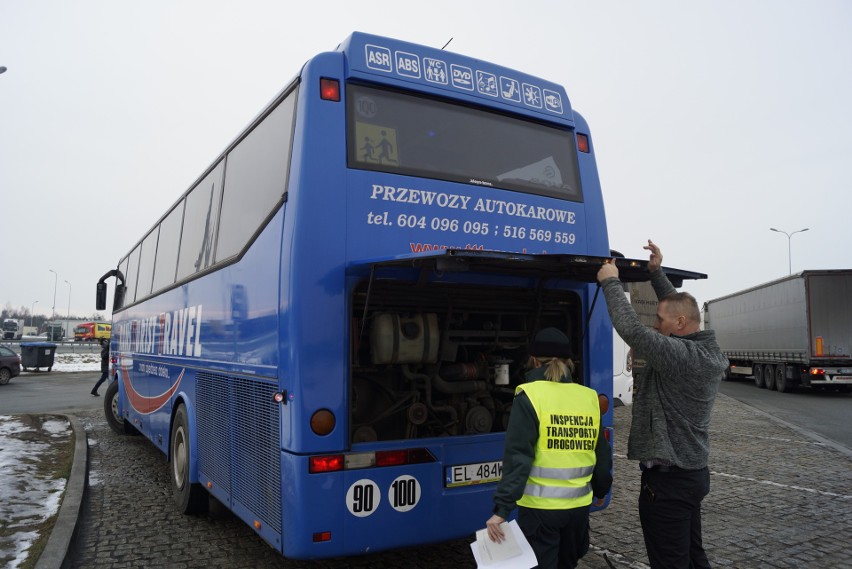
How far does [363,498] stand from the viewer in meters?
3.87

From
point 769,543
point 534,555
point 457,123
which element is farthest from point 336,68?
point 769,543

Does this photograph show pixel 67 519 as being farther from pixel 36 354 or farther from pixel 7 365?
pixel 36 354

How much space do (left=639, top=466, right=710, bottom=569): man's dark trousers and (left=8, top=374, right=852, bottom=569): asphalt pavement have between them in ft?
4.02

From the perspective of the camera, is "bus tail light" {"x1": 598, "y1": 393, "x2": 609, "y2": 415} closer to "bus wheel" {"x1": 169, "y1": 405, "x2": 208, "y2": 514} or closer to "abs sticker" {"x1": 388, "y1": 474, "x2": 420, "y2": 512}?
"abs sticker" {"x1": 388, "y1": 474, "x2": 420, "y2": 512}

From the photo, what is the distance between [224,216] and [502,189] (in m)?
2.52

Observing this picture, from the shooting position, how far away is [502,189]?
475 centimetres

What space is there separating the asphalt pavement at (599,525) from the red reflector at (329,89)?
2.96 m

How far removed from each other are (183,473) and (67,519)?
3.42 feet

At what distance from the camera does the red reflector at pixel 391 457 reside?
3945mm

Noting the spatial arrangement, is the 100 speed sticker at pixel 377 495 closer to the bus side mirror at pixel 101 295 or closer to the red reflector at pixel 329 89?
the red reflector at pixel 329 89

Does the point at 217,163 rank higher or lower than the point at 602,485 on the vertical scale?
higher

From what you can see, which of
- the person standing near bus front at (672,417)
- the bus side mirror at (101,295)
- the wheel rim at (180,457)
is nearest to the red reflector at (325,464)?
the person standing near bus front at (672,417)

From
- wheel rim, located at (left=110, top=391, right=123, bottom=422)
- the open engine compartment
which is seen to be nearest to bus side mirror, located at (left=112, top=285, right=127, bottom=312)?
wheel rim, located at (left=110, top=391, right=123, bottom=422)

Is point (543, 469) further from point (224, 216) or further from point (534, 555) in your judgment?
point (224, 216)
